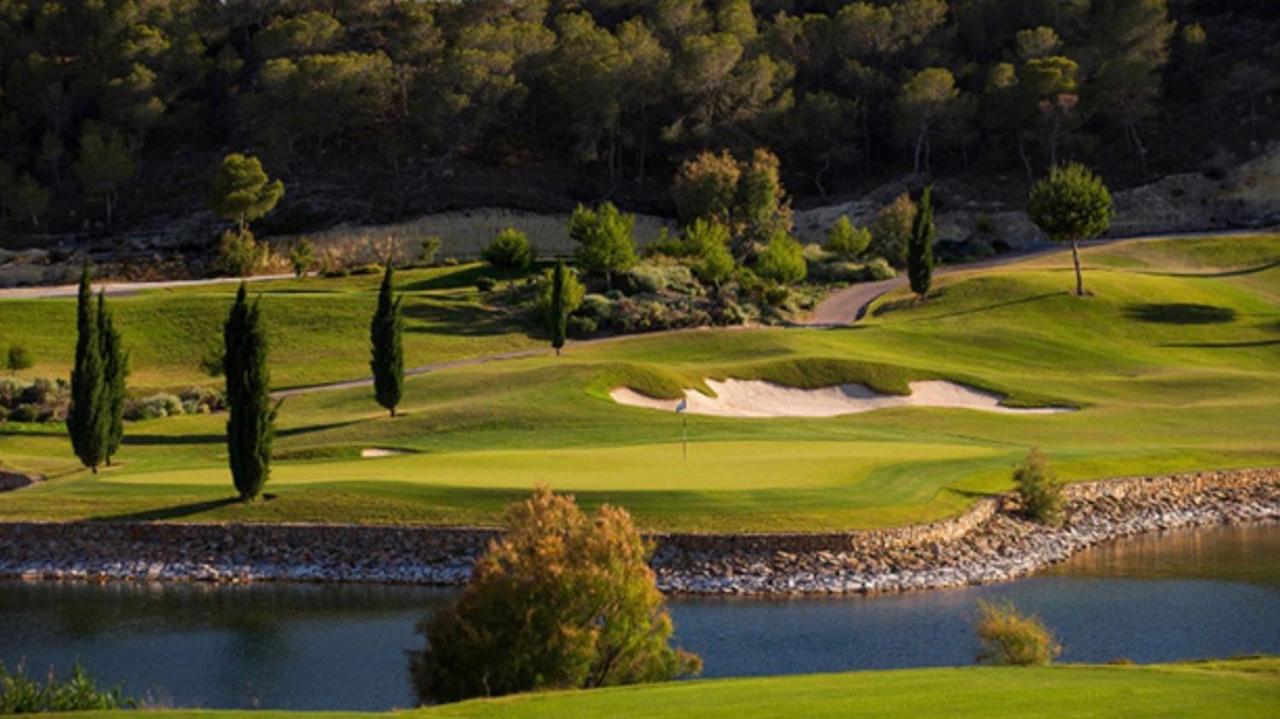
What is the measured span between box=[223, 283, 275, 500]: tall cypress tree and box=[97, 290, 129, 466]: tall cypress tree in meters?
6.46

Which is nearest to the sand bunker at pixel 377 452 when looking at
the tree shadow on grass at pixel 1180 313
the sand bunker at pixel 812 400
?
the sand bunker at pixel 812 400

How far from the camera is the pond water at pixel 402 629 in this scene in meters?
33.5

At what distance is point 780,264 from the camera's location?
87.4 meters

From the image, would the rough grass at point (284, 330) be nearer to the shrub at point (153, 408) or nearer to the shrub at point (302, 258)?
the shrub at point (153, 408)

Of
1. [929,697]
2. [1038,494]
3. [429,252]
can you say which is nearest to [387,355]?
[1038,494]

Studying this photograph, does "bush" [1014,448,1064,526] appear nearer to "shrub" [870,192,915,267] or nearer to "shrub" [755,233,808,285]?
"shrub" [755,233,808,285]

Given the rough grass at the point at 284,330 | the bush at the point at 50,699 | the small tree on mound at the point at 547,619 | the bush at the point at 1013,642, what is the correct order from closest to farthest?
the bush at the point at 50,699 < the small tree on mound at the point at 547,619 < the bush at the point at 1013,642 < the rough grass at the point at 284,330

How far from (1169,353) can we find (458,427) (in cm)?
3811

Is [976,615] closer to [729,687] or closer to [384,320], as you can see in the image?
[729,687]

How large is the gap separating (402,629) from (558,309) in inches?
1292

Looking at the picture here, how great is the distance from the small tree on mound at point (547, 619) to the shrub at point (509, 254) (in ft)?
211

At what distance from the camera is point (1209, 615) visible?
39.5 meters

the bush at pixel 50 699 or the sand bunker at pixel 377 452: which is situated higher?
the bush at pixel 50 699

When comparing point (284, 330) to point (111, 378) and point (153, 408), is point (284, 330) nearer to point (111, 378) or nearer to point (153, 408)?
point (153, 408)
